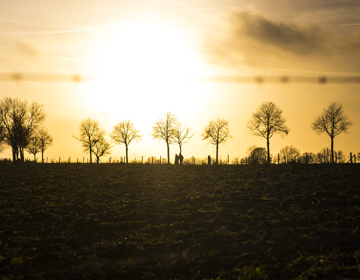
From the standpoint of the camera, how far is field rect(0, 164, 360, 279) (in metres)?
10.6

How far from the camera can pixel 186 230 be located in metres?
14.5

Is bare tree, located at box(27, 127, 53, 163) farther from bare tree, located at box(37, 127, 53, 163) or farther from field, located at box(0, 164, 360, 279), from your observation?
field, located at box(0, 164, 360, 279)

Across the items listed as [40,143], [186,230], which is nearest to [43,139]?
[40,143]

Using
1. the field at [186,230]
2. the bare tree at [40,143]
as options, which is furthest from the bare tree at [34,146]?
the field at [186,230]

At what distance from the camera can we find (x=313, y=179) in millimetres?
23438

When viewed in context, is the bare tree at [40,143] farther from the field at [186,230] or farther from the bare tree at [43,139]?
the field at [186,230]

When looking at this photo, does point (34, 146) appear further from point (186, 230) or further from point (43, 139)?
point (186, 230)

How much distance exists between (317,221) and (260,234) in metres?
2.94

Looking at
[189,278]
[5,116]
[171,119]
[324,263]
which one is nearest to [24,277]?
[189,278]

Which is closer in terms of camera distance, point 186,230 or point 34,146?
point 186,230

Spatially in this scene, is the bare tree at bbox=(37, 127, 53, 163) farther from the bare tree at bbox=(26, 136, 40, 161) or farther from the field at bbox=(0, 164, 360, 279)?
the field at bbox=(0, 164, 360, 279)

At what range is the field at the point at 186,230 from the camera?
34.7ft

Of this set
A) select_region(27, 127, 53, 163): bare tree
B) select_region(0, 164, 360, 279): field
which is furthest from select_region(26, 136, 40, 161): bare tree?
select_region(0, 164, 360, 279): field

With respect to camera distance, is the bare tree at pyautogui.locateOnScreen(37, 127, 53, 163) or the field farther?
the bare tree at pyautogui.locateOnScreen(37, 127, 53, 163)
